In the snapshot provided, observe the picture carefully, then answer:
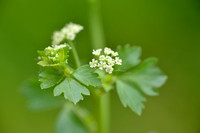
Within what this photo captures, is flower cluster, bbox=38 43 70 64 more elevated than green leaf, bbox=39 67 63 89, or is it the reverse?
flower cluster, bbox=38 43 70 64

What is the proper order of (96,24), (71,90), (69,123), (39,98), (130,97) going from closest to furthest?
1. (71,90)
2. (130,97)
3. (69,123)
4. (39,98)
5. (96,24)

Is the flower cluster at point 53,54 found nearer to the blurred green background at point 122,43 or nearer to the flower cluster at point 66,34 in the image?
the flower cluster at point 66,34

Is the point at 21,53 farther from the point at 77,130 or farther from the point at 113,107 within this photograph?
the point at 77,130

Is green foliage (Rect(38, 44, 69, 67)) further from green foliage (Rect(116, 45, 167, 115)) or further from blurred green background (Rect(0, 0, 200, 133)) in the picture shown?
blurred green background (Rect(0, 0, 200, 133))

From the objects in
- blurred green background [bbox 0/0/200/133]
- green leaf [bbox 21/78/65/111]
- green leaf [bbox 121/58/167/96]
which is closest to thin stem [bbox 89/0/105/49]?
blurred green background [bbox 0/0/200/133]

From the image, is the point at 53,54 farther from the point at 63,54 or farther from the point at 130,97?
the point at 130,97

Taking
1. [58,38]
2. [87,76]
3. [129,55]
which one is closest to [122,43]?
[129,55]
